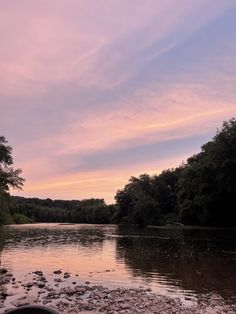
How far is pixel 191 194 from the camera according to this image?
352 ft

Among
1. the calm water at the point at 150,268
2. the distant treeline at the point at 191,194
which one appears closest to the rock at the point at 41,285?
the calm water at the point at 150,268

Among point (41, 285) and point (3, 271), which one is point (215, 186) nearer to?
point (3, 271)

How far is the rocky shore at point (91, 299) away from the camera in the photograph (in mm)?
15953

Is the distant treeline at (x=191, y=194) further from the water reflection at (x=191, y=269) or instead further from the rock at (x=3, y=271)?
the rock at (x=3, y=271)

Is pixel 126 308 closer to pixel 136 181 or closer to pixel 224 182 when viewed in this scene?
pixel 224 182

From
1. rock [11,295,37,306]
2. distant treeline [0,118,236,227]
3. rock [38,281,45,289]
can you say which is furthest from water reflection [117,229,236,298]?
distant treeline [0,118,236,227]

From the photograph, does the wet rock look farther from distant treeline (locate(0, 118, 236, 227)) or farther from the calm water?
distant treeline (locate(0, 118, 236, 227))

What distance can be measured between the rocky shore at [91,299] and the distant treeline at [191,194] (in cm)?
3024

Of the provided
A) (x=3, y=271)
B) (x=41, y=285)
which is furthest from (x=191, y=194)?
(x=41, y=285)

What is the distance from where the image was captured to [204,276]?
24031 mm

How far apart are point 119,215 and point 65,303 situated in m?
147

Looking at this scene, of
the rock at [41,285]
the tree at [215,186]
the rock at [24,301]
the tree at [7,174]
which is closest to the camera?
the rock at [24,301]

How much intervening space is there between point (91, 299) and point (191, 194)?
9161cm

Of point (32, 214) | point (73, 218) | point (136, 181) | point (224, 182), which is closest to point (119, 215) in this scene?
point (136, 181)
